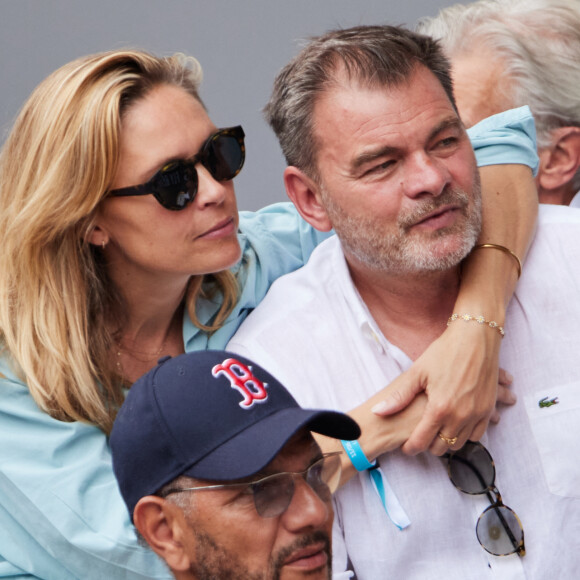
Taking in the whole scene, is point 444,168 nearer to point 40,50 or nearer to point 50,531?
point 50,531

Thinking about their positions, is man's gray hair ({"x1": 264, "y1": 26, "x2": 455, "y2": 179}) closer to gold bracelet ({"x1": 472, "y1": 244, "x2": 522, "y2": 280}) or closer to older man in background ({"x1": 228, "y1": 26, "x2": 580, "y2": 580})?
older man in background ({"x1": 228, "y1": 26, "x2": 580, "y2": 580})

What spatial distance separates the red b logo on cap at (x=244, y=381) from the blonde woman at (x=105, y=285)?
0.47 metres

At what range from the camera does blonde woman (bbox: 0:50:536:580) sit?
78.5 inches

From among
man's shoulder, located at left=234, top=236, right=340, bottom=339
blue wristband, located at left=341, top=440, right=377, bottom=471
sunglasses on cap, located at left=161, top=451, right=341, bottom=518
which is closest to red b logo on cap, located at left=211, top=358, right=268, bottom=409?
sunglasses on cap, located at left=161, top=451, right=341, bottom=518

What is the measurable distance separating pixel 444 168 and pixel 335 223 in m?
0.27

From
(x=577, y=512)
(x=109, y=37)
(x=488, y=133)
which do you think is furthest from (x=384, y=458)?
(x=109, y=37)

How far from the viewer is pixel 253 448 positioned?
4.63 ft

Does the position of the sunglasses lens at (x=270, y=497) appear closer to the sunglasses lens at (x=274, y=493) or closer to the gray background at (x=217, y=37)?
the sunglasses lens at (x=274, y=493)

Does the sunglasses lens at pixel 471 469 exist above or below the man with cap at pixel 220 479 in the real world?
below

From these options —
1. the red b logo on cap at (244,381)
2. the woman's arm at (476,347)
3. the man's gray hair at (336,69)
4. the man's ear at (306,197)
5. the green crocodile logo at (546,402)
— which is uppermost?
the man's gray hair at (336,69)

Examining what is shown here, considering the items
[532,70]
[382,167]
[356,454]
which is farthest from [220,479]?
[532,70]

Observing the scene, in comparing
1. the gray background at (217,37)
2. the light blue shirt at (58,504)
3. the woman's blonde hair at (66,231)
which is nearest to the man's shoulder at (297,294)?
the woman's blonde hair at (66,231)

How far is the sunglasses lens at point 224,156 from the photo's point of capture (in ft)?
7.12

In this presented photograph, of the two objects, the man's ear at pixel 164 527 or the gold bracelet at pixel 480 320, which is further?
the gold bracelet at pixel 480 320
